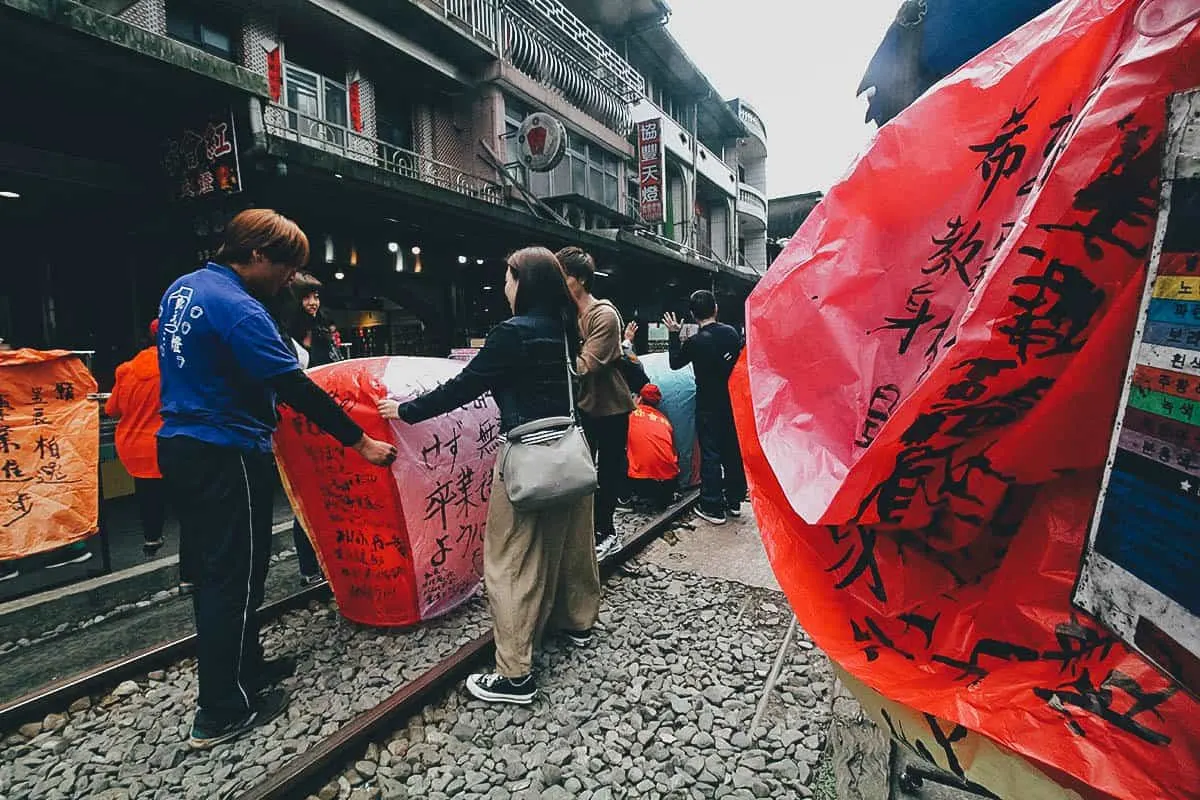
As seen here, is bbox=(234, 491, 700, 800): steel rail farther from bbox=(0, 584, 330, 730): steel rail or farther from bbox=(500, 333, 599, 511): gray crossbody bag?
bbox=(0, 584, 330, 730): steel rail

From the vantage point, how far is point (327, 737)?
2.42 metres

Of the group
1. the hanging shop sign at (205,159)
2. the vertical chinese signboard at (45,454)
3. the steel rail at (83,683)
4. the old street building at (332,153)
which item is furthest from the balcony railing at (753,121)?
the steel rail at (83,683)

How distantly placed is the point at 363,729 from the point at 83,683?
1.53 metres

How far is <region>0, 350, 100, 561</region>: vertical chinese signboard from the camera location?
3695mm

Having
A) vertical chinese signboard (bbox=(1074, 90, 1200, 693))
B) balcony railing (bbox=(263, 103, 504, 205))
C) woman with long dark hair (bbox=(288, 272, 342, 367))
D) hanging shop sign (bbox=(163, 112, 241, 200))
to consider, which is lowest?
vertical chinese signboard (bbox=(1074, 90, 1200, 693))

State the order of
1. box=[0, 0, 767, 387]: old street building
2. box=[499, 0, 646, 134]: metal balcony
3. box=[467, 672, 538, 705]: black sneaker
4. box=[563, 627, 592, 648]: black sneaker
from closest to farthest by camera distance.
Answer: box=[467, 672, 538, 705]: black sneaker → box=[563, 627, 592, 648]: black sneaker → box=[0, 0, 767, 387]: old street building → box=[499, 0, 646, 134]: metal balcony

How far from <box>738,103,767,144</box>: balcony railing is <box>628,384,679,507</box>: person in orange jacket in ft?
92.0

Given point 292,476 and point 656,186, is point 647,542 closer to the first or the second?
point 292,476

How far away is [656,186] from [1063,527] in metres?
18.6

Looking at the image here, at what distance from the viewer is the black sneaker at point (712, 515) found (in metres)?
5.21

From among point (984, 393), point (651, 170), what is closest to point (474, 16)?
point (651, 170)

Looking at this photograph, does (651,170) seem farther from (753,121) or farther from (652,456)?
(753,121)

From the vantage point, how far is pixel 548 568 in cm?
285

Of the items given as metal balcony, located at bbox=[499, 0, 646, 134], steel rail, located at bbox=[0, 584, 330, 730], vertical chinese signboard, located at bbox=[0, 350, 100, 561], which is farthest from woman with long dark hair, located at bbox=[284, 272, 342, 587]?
metal balcony, located at bbox=[499, 0, 646, 134]
